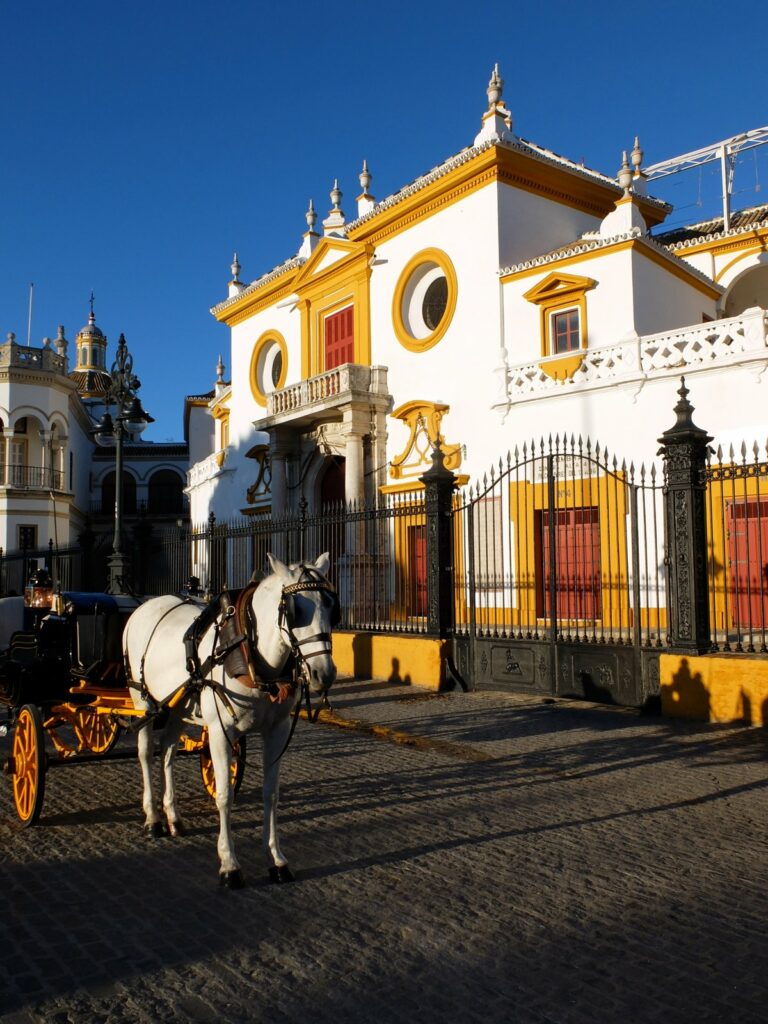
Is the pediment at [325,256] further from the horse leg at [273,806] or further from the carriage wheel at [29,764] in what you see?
the horse leg at [273,806]

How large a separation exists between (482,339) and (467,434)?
204 centimetres

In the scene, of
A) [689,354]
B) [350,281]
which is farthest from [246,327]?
[689,354]

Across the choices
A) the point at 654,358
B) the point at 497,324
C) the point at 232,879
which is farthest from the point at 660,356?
the point at 232,879

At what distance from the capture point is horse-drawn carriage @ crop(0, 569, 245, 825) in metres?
5.66

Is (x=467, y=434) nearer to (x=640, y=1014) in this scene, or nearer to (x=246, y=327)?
(x=246, y=327)

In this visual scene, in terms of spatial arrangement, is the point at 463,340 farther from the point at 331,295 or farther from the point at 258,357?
the point at 258,357

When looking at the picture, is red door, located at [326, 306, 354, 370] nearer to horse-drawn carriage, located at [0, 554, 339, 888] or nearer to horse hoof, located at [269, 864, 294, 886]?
horse-drawn carriage, located at [0, 554, 339, 888]

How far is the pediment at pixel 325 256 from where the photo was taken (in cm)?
2100

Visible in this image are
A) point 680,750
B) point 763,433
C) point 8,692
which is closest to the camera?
point 8,692

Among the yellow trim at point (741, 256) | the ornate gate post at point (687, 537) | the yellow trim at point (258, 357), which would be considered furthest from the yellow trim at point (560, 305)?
the yellow trim at point (258, 357)

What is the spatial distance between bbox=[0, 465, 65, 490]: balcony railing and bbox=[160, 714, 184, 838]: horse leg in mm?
35139

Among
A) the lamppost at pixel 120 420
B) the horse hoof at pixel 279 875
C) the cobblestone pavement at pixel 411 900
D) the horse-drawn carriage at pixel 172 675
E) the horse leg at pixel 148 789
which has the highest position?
the lamppost at pixel 120 420

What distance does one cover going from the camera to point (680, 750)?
7777mm

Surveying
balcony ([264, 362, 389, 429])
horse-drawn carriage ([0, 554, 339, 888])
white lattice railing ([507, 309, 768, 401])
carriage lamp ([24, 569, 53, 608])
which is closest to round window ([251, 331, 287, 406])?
balcony ([264, 362, 389, 429])
